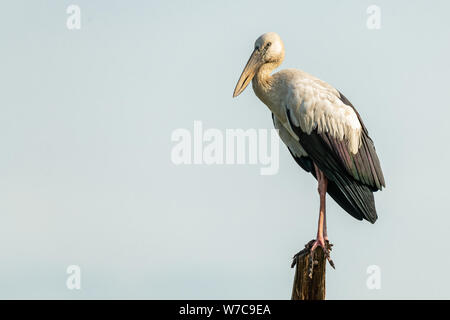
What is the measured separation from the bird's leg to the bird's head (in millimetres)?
1549

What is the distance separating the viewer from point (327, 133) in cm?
1361

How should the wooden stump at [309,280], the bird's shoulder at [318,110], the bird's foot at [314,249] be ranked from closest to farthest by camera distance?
the wooden stump at [309,280], the bird's foot at [314,249], the bird's shoulder at [318,110]

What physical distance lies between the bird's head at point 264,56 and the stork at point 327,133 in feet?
0.08

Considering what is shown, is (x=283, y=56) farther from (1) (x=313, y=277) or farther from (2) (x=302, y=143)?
(1) (x=313, y=277)

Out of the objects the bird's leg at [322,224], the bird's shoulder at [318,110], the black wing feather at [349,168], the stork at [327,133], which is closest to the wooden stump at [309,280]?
the bird's leg at [322,224]

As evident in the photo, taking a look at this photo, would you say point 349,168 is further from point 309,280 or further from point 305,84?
point 309,280

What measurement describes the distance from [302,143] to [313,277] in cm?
232

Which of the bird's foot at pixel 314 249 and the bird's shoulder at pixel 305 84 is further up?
the bird's shoulder at pixel 305 84

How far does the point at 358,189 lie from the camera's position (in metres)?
13.4

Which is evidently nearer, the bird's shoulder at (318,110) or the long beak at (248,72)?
the bird's shoulder at (318,110)

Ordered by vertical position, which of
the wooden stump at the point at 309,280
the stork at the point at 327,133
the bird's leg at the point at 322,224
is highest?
the stork at the point at 327,133

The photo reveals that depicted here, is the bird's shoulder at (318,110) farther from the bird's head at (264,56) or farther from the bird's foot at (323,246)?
the bird's foot at (323,246)

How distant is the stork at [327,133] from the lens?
13.5 meters
